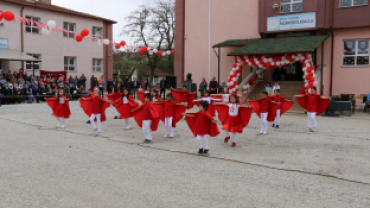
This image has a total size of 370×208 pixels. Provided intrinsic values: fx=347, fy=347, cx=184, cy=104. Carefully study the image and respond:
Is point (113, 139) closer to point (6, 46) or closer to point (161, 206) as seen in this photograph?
point (161, 206)

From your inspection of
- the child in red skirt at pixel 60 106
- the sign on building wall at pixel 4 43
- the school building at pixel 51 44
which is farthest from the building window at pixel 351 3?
the sign on building wall at pixel 4 43

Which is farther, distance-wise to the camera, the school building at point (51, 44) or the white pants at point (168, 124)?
the school building at point (51, 44)

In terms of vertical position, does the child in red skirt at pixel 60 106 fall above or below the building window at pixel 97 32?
below

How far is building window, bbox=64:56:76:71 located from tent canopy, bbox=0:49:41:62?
4.89m

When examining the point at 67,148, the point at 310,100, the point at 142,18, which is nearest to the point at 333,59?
the point at 310,100

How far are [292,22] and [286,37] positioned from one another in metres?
0.95

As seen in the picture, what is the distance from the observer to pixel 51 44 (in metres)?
30.7

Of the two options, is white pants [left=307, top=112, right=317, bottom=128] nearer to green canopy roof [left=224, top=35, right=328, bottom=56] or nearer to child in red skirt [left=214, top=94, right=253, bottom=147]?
child in red skirt [left=214, top=94, right=253, bottom=147]

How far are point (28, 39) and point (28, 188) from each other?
26.8 metres

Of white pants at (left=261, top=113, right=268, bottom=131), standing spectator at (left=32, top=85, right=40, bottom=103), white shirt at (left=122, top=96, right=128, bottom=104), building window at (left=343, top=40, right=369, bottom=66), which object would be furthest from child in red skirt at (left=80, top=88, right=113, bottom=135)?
building window at (left=343, top=40, right=369, bottom=66)

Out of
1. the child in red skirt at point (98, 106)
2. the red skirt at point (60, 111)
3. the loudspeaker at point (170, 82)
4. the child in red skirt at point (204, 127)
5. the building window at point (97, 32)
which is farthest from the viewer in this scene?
the building window at point (97, 32)

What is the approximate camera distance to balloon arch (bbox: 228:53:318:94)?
18250 millimetres

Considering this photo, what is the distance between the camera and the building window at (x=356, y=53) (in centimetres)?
2000

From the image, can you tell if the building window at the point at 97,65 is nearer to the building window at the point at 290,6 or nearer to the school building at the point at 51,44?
the school building at the point at 51,44
